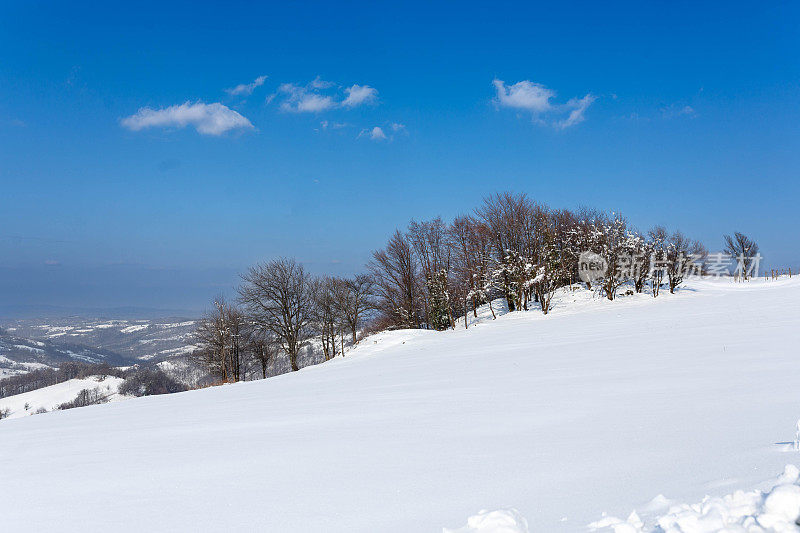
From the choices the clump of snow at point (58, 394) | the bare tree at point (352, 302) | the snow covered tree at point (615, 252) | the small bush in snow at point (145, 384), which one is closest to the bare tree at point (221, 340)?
the bare tree at point (352, 302)

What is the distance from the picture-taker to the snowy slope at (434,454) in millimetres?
2453

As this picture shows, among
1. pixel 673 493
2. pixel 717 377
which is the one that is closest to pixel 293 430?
pixel 673 493

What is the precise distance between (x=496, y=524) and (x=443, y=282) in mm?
35979

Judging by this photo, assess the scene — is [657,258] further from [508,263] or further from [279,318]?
[279,318]

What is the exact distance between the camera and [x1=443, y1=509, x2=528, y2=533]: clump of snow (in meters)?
1.92

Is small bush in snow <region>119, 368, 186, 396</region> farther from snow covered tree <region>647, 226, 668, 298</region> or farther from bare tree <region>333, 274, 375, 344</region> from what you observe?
snow covered tree <region>647, 226, 668, 298</region>

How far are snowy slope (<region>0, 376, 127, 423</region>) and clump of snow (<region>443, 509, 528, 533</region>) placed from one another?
11822cm

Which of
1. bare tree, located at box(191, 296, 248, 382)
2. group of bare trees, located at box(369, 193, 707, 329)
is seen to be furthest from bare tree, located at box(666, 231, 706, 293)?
bare tree, located at box(191, 296, 248, 382)

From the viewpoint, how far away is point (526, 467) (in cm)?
298

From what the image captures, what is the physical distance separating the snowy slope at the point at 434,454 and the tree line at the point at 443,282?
94.1 ft

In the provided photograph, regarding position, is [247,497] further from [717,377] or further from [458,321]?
[458,321]

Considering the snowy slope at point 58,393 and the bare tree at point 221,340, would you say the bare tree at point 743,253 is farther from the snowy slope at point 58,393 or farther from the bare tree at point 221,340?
the snowy slope at point 58,393

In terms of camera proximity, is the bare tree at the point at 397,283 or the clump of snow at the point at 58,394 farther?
the clump of snow at the point at 58,394

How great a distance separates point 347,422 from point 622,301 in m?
34.2
